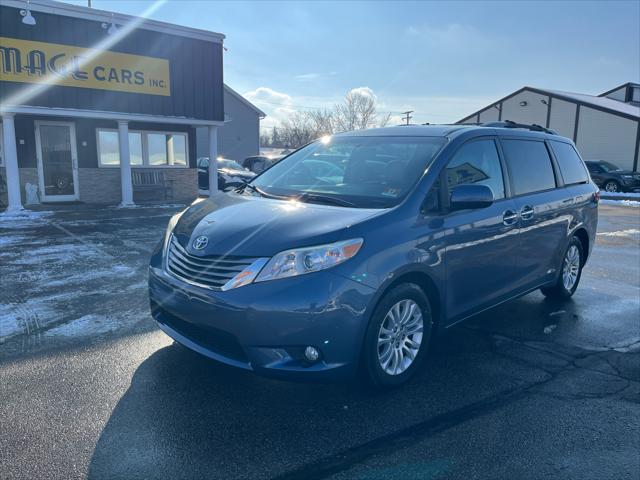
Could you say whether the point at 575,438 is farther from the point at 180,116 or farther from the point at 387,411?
A: the point at 180,116

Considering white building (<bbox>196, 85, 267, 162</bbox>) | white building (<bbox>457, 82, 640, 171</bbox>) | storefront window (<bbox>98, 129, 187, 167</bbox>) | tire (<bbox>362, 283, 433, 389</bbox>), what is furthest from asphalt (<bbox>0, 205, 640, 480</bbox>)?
white building (<bbox>196, 85, 267, 162</bbox>)

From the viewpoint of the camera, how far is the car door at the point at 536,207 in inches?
183

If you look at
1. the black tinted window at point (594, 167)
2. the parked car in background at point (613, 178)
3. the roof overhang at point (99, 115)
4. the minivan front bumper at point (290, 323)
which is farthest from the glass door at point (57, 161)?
the black tinted window at point (594, 167)

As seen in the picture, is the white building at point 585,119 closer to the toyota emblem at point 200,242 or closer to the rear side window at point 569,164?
the rear side window at point 569,164

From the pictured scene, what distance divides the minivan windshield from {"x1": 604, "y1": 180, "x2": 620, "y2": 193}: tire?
2620 centimetres

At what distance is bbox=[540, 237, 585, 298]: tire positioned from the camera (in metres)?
5.70

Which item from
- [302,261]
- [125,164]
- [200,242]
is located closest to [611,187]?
[125,164]

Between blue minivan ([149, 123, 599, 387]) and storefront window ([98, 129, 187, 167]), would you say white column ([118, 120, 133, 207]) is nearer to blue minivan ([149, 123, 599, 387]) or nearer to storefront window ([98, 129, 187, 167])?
storefront window ([98, 129, 187, 167])

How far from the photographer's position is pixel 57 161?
47.9 ft

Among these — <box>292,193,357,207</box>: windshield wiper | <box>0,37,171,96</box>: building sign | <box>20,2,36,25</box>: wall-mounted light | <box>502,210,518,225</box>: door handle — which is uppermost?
<box>20,2,36,25</box>: wall-mounted light

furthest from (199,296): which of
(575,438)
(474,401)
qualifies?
(575,438)

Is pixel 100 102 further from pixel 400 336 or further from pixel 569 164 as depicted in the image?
pixel 400 336

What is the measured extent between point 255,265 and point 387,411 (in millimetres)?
1287

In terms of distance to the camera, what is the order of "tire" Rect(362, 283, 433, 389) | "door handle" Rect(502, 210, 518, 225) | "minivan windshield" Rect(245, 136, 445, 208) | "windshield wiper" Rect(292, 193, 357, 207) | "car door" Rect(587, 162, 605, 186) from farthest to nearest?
"car door" Rect(587, 162, 605, 186) < "door handle" Rect(502, 210, 518, 225) < "minivan windshield" Rect(245, 136, 445, 208) < "windshield wiper" Rect(292, 193, 357, 207) < "tire" Rect(362, 283, 433, 389)
